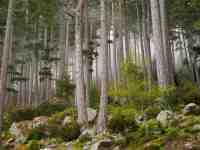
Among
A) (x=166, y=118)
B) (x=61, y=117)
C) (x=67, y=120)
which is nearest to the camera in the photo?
(x=166, y=118)

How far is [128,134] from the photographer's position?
707cm

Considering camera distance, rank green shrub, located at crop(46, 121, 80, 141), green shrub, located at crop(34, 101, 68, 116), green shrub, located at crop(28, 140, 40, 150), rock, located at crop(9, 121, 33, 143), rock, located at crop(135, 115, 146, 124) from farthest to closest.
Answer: green shrub, located at crop(34, 101, 68, 116), rock, located at crop(9, 121, 33, 143), green shrub, located at crop(46, 121, 80, 141), green shrub, located at crop(28, 140, 40, 150), rock, located at crop(135, 115, 146, 124)

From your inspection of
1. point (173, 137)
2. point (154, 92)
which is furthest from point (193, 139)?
point (154, 92)

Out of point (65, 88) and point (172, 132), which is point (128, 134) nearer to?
point (172, 132)

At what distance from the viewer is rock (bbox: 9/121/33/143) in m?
10.4

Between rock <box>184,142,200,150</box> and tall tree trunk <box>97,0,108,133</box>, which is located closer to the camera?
rock <box>184,142,200,150</box>

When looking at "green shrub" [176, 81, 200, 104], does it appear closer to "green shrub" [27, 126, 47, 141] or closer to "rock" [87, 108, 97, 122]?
"rock" [87, 108, 97, 122]

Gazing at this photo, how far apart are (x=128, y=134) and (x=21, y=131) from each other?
6.15 metres

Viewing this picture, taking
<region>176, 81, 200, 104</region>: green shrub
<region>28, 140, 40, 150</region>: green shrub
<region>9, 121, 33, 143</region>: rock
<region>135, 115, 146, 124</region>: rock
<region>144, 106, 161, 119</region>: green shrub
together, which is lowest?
<region>28, 140, 40, 150</region>: green shrub

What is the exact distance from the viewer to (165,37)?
38.3ft

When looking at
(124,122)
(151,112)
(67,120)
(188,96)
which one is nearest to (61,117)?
(67,120)

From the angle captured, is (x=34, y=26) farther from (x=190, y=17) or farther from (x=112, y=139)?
(x=112, y=139)

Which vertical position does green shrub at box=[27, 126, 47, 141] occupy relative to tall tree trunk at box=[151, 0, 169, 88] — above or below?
below

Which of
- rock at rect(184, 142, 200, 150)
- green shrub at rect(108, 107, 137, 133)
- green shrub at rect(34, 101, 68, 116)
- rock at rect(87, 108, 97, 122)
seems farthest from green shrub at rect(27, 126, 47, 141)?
rock at rect(184, 142, 200, 150)
